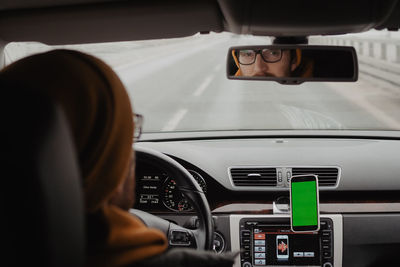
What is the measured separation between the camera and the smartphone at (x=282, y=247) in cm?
405

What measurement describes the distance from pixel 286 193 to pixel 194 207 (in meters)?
1.55

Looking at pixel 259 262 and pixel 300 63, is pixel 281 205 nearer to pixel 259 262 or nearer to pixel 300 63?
pixel 259 262

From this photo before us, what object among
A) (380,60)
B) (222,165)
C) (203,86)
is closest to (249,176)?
(222,165)

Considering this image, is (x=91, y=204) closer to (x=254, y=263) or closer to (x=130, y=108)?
(x=130, y=108)

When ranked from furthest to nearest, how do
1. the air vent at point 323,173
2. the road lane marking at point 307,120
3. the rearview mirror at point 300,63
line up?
the road lane marking at point 307,120 → the air vent at point 323,173 → the rearview mirror at point 300,63

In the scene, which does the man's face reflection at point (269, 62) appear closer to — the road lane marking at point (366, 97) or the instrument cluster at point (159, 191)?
the instrument cluster at point (159, 191)

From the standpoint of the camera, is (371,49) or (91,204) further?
(371,49)

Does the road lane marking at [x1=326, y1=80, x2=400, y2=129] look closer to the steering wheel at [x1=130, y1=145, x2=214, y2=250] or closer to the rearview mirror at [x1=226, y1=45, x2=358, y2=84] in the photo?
the rearview mirror at [x1=226, y1=45, x2=358, y2=84]

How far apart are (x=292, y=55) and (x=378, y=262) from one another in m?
1.78

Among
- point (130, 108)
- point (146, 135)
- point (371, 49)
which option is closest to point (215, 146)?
point (146, 135)

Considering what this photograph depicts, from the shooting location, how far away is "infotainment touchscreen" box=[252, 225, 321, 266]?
405 centimetres

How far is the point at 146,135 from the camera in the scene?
4902mm

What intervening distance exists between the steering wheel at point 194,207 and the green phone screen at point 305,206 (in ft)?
3.57

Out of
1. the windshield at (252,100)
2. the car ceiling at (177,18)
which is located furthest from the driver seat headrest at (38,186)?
the windshield at (252,100)
